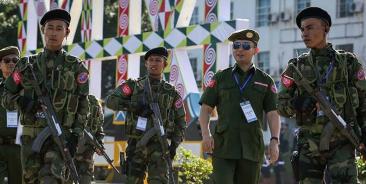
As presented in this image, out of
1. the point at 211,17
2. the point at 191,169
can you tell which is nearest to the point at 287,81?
the point at 191,169

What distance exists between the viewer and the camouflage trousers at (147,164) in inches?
353

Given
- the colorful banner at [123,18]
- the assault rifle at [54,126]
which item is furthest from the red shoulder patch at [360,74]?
the colorful banner at [123,18]

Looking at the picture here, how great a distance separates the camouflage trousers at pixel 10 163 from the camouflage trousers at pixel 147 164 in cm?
150

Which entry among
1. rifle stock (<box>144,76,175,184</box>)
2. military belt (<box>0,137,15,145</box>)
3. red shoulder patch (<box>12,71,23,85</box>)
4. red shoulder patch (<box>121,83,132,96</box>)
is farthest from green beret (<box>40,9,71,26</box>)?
military belt (<box>0,137,15,145</box>)

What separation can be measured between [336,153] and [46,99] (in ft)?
8.13

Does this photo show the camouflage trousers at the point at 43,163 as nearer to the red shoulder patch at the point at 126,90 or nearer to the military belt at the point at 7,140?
the red shoulder patch at the point at 126,90

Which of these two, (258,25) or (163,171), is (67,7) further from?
(258,25)

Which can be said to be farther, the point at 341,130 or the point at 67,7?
the point at 67,7

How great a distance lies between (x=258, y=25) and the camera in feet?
130

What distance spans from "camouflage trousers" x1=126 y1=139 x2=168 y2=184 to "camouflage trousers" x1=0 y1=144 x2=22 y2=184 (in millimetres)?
1500

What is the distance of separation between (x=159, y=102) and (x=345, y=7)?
2781cm

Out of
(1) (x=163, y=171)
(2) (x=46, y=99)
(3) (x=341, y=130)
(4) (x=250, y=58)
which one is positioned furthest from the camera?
(1) (x=163, y=171)

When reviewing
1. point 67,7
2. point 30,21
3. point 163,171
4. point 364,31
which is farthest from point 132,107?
point 364,31

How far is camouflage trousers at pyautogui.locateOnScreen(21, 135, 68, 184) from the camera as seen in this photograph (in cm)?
721
